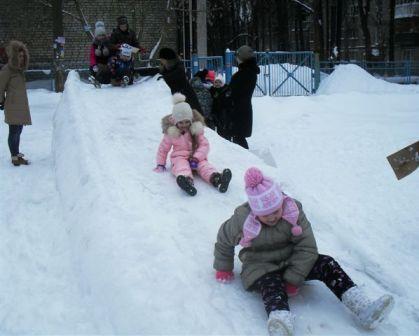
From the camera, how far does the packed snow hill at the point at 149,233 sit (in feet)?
10.0

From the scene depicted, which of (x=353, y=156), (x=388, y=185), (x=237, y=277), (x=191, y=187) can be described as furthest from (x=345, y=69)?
(x=237, y=277)

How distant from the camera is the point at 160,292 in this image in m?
3.14

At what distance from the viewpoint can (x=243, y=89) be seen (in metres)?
7.11

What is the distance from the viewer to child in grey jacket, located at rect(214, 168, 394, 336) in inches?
116

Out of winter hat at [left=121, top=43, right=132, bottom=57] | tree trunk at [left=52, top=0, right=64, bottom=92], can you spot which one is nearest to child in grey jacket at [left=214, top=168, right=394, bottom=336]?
winter hat at [left=121, top=43, right=132, bottom=57]

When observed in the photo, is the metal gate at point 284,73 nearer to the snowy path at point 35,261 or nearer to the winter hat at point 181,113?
the snowy path at point 35,261

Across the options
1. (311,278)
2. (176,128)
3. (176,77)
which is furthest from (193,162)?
(176,77)

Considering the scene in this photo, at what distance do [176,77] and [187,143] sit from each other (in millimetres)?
2468

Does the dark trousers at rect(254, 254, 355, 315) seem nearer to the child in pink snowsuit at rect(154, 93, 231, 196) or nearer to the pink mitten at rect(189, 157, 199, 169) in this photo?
the child in pink snowsuit at rect(154, 93, 231, 196)

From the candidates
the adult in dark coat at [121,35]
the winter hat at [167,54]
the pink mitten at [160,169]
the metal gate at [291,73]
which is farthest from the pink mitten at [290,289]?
the metal gate at [291,73]

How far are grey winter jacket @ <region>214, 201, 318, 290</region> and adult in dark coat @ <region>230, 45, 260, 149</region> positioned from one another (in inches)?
161

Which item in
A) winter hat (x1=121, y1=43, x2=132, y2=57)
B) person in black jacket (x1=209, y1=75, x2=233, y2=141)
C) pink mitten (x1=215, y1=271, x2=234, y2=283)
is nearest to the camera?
pink mitten (x1=215, y1=271, x2=234, y2=283)

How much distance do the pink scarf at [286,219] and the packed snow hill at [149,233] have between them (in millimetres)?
421

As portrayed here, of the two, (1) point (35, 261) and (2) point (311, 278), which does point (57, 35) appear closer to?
(1) point (35, 261)
